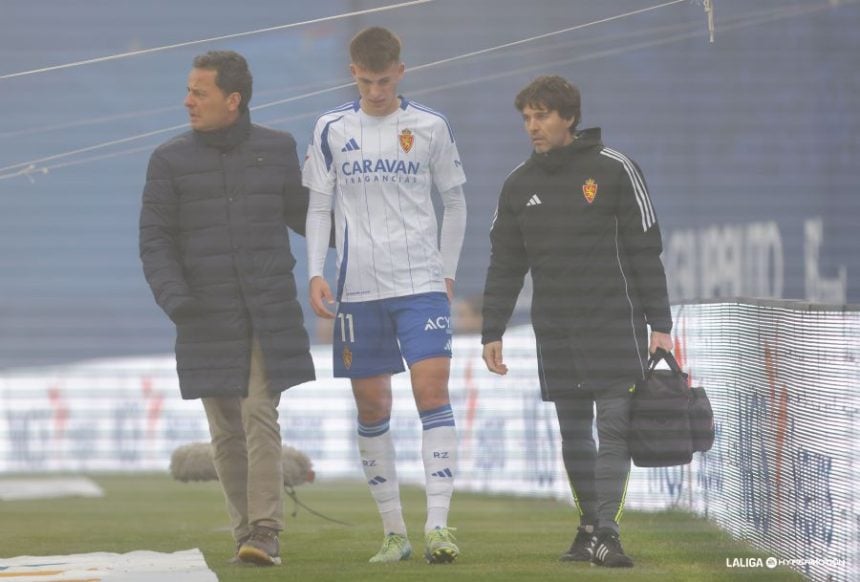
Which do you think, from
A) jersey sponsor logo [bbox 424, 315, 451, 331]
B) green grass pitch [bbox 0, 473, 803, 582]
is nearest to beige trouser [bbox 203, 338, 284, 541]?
green grass pitch [bbox 0, 473, 803, 582]

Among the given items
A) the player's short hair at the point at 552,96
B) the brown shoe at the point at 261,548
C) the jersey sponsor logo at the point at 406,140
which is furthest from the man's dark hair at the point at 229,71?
the brown shoe at the point at 261,548

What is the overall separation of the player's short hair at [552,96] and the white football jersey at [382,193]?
0.94ft

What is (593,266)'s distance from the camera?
564 centimetres

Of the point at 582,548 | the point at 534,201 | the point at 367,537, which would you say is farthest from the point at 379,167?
the point at 367,537

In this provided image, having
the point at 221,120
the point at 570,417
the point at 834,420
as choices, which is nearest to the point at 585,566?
the point at 570,417

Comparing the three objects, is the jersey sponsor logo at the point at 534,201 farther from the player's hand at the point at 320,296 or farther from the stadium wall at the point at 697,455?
the stadium wall at the point at 697,455

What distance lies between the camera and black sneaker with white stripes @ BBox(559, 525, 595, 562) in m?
5.77

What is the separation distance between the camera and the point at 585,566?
559cm

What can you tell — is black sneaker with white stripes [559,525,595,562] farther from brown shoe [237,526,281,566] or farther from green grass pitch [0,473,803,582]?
brown shoe [237,526,281,566]

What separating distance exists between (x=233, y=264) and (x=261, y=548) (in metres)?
0.87

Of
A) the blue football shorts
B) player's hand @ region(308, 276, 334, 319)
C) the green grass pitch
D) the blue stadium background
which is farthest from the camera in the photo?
the blue stadium background

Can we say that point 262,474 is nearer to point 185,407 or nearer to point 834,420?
point 834,420

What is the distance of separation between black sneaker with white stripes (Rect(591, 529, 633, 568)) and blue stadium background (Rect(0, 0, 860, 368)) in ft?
9.07

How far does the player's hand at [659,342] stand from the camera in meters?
5.57
